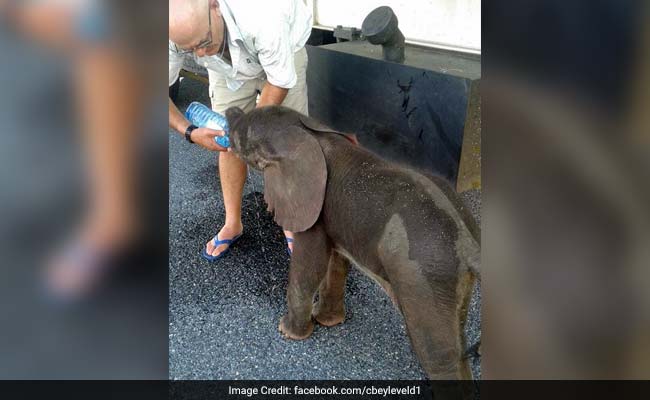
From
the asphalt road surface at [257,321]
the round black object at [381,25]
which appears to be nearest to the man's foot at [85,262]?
the asphalt road surface at [257,321]

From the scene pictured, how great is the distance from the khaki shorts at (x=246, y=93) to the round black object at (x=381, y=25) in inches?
16.8

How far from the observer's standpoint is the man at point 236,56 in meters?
1.72

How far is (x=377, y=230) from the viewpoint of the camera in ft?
4.89

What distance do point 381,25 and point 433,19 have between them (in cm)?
45

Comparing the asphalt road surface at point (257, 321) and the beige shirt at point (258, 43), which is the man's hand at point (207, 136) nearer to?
the beige shirt at point (258, 43)

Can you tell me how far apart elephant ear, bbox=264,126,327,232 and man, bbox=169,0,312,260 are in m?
0.32

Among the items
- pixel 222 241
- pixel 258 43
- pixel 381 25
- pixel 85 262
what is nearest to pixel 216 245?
pixel 222 241

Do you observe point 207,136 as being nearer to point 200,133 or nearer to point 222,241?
point 200,133

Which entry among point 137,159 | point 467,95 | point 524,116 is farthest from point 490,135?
point 467,95

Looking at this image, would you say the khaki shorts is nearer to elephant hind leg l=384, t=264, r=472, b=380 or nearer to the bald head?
the bald head

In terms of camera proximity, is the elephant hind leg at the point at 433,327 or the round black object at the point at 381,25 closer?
the elephant hind leg at the point at 433,327

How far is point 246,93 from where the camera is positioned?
2207 mm
